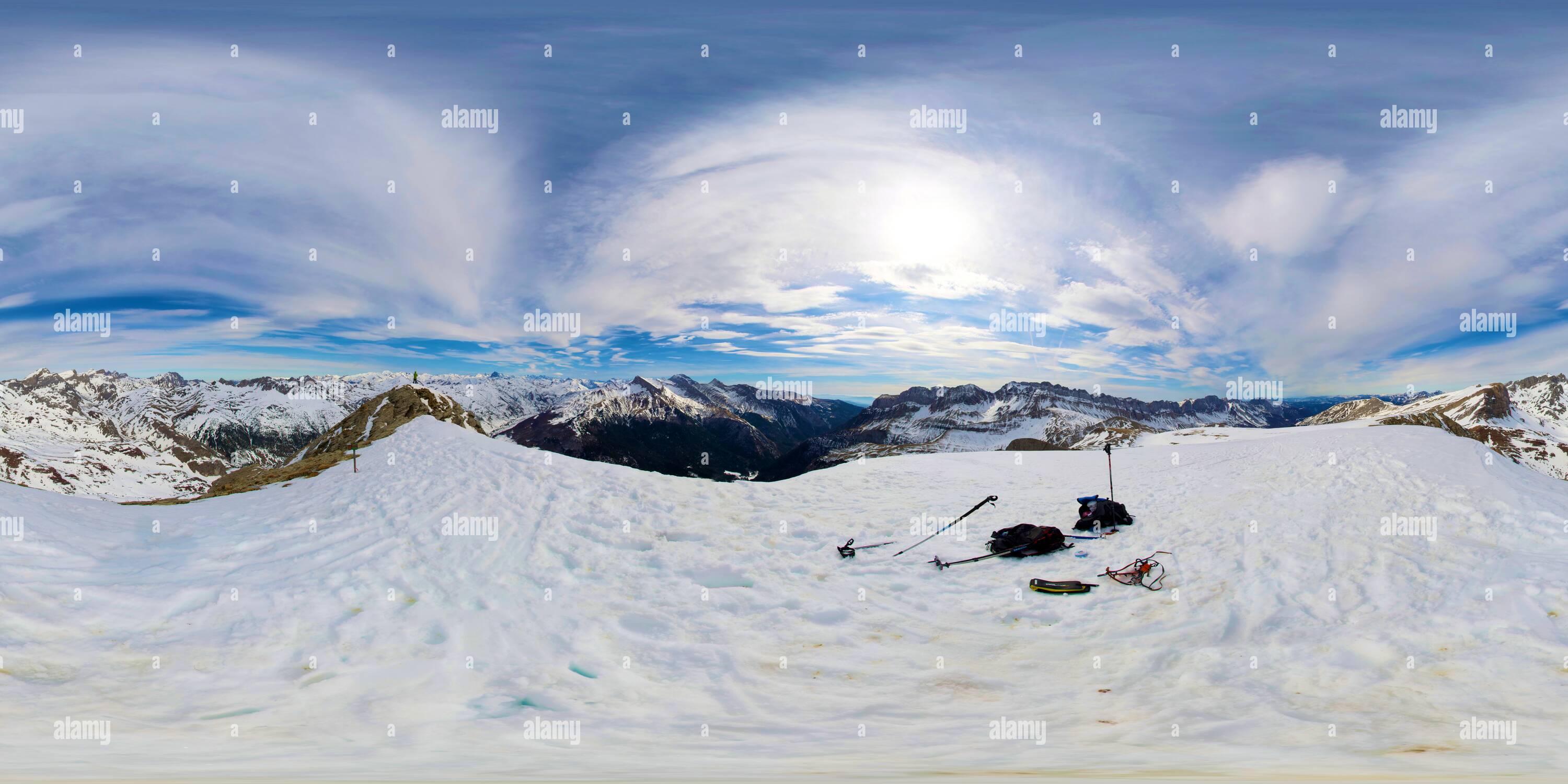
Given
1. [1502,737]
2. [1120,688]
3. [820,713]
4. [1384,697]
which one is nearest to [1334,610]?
[1384,697]

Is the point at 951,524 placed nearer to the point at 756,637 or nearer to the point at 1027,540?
the point at 1027,540

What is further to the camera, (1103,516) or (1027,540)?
(1103,516)

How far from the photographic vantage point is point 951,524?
19.3 meters

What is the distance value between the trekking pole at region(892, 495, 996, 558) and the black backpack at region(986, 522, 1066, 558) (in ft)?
6.70

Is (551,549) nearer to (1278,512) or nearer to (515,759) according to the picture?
(515,759)

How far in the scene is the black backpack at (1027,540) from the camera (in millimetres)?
16094

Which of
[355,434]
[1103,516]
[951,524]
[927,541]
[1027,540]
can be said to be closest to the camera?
[1027,540]

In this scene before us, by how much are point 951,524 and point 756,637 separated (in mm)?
9737

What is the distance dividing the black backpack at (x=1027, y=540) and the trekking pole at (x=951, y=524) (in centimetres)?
204

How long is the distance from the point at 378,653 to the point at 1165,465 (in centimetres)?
2995

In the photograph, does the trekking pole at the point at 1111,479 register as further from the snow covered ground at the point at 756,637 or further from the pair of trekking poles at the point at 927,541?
the snow covered ground at the point at 756,637

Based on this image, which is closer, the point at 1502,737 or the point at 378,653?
the point at 1502,737

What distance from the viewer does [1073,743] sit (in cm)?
745

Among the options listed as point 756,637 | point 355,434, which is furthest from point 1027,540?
point 355,434
